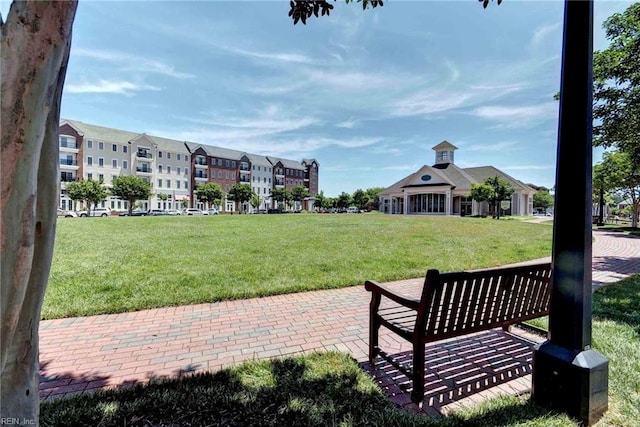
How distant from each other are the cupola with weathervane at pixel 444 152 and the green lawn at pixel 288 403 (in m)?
48.8

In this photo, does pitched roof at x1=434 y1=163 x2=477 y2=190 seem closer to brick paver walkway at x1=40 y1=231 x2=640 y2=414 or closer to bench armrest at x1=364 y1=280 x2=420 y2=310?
brick paver walkway at x1=40 y1=231 x2=640 y2=414

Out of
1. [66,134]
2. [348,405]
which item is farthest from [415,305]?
[66,134]

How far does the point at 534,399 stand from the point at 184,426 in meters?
2.68

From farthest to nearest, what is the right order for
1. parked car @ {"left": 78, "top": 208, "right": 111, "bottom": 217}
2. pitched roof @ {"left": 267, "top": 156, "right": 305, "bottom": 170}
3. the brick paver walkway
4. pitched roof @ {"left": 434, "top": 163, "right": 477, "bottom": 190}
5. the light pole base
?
pitched roof @ {"left": 267, "top": 156, "right": 305, "bottom": 170}
parked car @ {"left": 78, "top": 208, "right": 111, "bottom": 217}
pitched roof @ {"left": 434, "top": 163, "right": 477, "bottom": 190}
the brick paver walkway
the light pole base

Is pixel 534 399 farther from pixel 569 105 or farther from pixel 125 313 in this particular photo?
Answer: pixel 125 313

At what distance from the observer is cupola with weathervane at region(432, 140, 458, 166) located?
47.8m

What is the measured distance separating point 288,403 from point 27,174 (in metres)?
2.27

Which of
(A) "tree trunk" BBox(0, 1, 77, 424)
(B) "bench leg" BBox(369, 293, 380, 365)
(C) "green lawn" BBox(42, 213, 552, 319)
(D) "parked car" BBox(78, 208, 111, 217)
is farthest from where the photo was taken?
(D) "parked car" BBox(78, 208, 111, 217)

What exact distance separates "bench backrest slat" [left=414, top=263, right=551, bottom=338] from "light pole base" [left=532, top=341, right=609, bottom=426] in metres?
0.58

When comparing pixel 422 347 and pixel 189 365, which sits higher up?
pixel 422 347

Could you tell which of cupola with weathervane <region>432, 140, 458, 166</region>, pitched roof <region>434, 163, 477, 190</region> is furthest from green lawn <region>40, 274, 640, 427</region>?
cupola with weathervane <region>432, 140, 458, 166</region>

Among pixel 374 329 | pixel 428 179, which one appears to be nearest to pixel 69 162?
pixel 428 179

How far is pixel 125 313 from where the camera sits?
15.9ft

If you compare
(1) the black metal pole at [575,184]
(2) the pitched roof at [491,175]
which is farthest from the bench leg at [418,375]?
(2) the pitched roof at [491,175]
